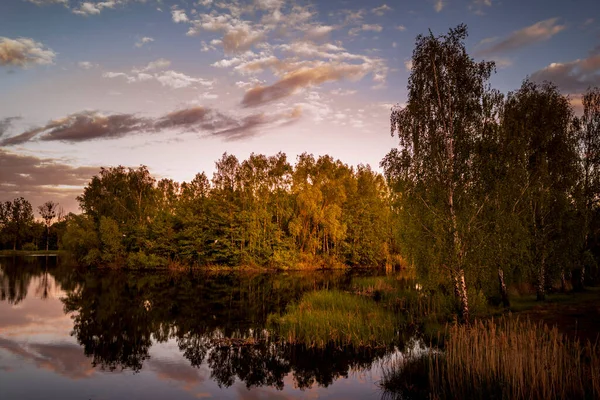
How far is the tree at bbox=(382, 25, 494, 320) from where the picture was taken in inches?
808

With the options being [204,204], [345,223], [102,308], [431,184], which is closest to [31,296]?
[102,308]

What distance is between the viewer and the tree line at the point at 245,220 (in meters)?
64.6

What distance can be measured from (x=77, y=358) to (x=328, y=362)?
12249mm

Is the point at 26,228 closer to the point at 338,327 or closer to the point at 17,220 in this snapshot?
the point at 17,220

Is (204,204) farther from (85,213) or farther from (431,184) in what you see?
(431,184)

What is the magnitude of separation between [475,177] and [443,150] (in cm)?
238

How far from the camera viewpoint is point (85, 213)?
73.3 m

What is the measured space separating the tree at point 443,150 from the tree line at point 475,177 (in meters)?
0.06

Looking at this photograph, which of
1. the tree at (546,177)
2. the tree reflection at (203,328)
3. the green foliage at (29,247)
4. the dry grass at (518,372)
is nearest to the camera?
the dry grass at (518,372)

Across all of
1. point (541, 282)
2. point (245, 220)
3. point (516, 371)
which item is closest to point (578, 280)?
point (541, 282)

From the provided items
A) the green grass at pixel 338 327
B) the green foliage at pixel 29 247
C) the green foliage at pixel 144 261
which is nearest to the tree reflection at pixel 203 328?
the green grass at pixel 338 327

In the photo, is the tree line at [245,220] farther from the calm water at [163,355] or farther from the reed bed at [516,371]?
the reed bed at [516,371]

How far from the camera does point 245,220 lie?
210 ft

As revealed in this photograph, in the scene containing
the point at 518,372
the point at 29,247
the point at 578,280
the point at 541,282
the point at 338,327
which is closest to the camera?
the point at 518,372
